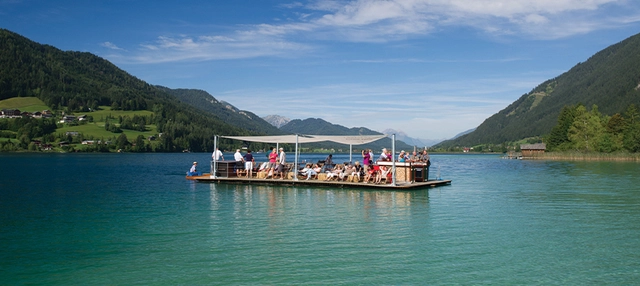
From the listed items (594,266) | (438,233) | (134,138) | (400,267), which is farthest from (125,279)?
(134,138)

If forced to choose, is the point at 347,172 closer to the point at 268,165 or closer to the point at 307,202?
the point at 268,165

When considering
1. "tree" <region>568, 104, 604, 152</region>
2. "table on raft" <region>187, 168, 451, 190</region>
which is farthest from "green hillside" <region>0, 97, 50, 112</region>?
"tree" <region>568, 104, 604, 152</region>

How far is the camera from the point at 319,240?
15.2 meters

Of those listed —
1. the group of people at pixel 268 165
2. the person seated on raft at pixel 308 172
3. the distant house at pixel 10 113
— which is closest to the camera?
the person seated on raft at pixel 308 172

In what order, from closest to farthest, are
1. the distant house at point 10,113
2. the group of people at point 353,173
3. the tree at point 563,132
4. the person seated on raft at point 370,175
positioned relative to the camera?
the group of people at point 353,173
the person seated on raft at point 370,175
the tree at point 563,132
the distant house at point 10,113

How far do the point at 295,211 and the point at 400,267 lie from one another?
985cm

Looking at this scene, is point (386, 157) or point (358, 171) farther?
point (386, 157)

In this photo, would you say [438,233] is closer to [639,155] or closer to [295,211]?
[295,211]

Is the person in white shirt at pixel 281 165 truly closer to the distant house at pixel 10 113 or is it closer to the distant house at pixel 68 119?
the distant house at pixel 68 119

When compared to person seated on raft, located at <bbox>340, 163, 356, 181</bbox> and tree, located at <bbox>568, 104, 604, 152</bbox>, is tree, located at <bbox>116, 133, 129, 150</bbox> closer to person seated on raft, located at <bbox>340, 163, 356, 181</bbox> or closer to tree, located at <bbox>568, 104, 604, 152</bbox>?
tree, located at <bbox>568, 104, 604, 152</bbox>

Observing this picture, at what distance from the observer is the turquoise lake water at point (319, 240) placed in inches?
454

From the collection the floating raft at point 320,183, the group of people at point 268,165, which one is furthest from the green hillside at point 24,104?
the floating raft at point 320,183

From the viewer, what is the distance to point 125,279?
36.3 feet

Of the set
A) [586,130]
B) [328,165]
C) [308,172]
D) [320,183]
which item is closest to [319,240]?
[320,183]
